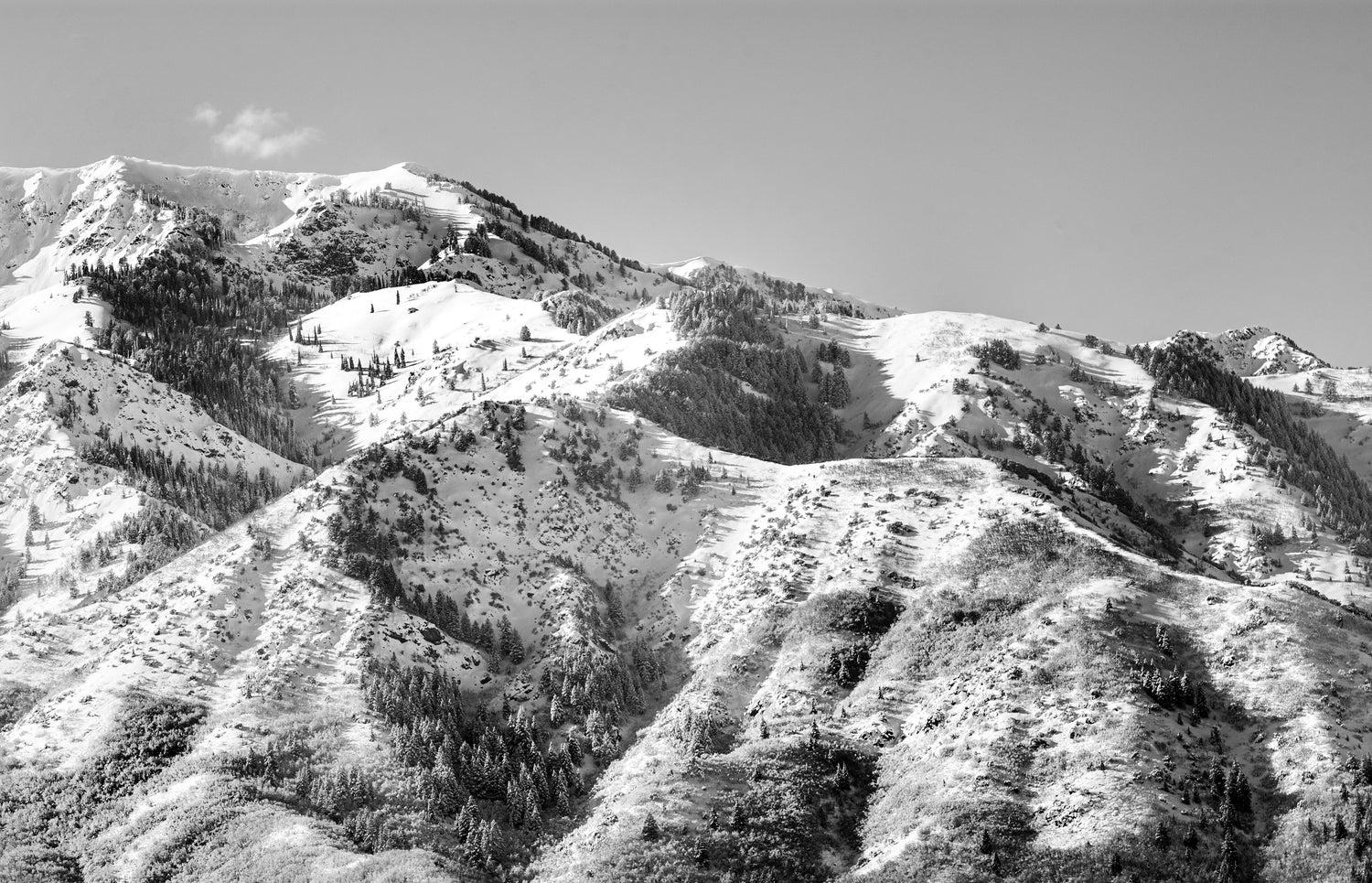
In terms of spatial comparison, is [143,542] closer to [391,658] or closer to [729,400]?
[391,658]

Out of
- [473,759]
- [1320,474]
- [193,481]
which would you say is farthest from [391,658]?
[1320,474]

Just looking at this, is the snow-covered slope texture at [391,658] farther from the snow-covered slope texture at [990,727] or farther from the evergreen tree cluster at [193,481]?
the evergreen tree cluster at [193,481]

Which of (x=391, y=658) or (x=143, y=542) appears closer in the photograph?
(x=391, y=658)

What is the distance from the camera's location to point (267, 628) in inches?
4338

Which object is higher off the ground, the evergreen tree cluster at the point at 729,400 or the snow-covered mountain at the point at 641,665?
the evergreen tree cluster at the point at 729,400

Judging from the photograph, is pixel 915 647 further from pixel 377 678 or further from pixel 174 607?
pixel 174 607

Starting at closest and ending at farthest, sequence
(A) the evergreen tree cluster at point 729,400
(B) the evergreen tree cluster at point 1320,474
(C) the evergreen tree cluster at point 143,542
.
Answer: (C) the evergreen tree cluster at point 143,542 → (B) the evergreen tree cluster at point 1320,474 → (A) the evergreen tree cluster at point 729,400

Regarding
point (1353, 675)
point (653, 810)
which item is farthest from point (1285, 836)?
point (653, 810)

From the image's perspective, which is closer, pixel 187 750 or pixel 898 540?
pixel 187 750

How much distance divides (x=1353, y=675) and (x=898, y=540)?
4118cm

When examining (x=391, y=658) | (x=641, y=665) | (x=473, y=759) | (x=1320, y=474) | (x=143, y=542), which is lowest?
(x=473, y=759)

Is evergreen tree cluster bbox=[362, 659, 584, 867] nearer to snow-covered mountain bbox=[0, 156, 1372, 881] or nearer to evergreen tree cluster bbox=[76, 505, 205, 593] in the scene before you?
snow-covered mountain bbox=[0, 156, 1372, 881]

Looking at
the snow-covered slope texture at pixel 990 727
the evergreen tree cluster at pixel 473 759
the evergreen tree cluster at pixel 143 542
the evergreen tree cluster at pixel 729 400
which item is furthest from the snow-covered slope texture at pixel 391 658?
the evergreen tree cluster at pixel 729 400

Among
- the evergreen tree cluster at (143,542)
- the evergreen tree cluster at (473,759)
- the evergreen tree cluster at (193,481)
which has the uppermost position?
the evergreen tree cluster at (193,481)
